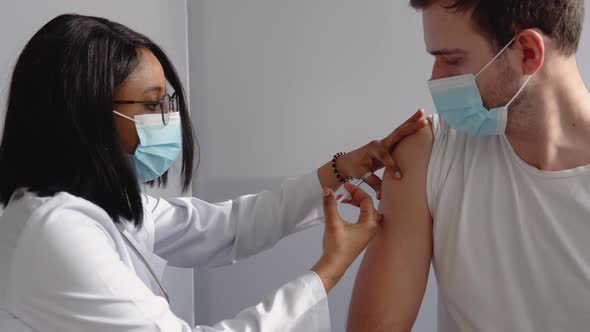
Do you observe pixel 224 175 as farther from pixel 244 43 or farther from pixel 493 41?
pixel 493 41

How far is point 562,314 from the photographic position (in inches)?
40.3

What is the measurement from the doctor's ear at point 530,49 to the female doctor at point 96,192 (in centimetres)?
26

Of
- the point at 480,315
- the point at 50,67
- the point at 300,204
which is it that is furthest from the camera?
the point at 300,204

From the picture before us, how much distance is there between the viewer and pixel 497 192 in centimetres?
110

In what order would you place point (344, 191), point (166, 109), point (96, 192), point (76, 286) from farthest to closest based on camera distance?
point (344, 191)
point (166, 109)
point (96, 192)
point (76, 286)

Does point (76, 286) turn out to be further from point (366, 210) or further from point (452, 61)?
point (452, 61)

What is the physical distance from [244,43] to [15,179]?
127 cm

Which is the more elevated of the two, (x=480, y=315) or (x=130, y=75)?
(x=130, y=75)

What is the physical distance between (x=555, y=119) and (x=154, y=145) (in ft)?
2.71

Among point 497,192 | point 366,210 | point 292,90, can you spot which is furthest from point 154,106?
point 292,90

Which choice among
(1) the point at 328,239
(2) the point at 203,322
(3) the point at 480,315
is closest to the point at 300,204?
(1) the point at 328,239

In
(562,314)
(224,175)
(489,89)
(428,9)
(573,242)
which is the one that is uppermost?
(428,9)

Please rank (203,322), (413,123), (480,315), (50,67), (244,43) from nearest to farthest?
(50,67), (480,315), (413,123), (244,43), (203,322)

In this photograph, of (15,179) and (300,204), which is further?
(300,204)
